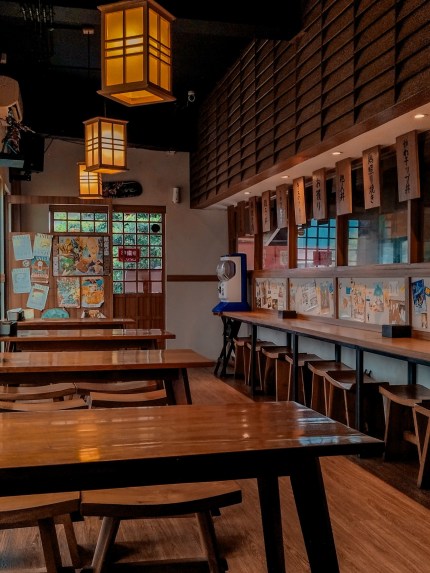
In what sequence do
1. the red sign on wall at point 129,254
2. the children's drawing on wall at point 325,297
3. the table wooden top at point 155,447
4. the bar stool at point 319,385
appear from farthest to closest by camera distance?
the red sign on wall at point 129,254, the children's drawing on wall at point 325,297, the bar stool at point 319,385, the table wooden top at point 155,447

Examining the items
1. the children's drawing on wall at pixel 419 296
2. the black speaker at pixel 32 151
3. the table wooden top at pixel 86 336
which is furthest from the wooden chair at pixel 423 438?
the black speaker at pixel 32 151

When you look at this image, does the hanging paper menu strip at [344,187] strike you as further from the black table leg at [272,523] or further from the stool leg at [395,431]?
the black table leg at [272,523]

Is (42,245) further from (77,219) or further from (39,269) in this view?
(77,219)

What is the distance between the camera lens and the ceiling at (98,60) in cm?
534

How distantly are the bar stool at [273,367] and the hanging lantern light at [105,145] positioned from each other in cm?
264

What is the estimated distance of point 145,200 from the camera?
10.2m

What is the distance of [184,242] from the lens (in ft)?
33.9

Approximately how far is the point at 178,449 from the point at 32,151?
716 centimetres

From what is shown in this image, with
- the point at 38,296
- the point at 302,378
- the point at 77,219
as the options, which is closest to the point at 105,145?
the point at 302,378

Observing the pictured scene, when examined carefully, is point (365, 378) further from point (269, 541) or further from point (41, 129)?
point (41, 129)

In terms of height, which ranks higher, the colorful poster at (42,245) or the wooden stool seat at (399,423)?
the colorful poster at (42,245)

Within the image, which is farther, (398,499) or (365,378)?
(365,378)

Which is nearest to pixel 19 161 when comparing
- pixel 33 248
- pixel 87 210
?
pixel 33 248

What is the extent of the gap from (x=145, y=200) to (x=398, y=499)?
7.31m
